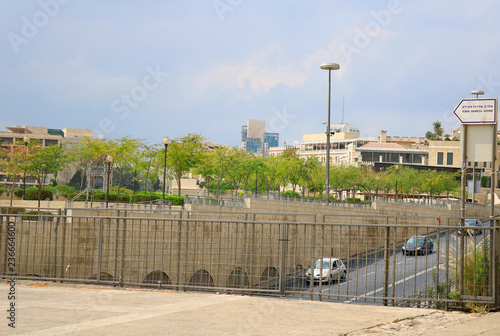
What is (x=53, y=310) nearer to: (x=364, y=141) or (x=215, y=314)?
(x=215, y=314)

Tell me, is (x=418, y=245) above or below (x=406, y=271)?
above

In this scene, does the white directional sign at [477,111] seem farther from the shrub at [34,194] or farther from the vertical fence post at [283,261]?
the shrub at [34,194]

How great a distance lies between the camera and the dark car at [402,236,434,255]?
10.6m

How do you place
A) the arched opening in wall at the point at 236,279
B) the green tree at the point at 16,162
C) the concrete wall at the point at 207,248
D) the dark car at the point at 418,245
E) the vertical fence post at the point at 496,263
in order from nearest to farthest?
the vertical fence post at the point at 496,263 → the dark car at the point at 418,245 → the concrete wall at the point at 207,248 → the arched opening in wall at the point at 236,279 → the green tree at the point at 16,162

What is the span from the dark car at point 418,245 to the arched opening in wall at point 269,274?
8.35ft

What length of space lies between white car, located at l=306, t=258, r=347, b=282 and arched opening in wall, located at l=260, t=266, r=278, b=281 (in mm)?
682

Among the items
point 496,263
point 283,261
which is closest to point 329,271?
point 283,261

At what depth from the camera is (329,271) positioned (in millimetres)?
10828

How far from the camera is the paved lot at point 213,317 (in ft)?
25.0

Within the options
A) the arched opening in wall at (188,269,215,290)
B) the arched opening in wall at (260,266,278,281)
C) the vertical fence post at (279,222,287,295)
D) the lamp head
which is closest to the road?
the vertical fence post at (279,222,287,295)

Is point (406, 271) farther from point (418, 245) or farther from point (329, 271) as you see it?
point (329, 271)

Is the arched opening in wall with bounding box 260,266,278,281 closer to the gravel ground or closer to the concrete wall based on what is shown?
the concrete wall

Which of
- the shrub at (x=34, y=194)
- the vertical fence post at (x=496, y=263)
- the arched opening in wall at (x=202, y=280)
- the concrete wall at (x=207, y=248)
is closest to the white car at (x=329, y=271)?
the concrete wall at (x=207, y=248)

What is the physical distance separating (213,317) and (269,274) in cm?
315
